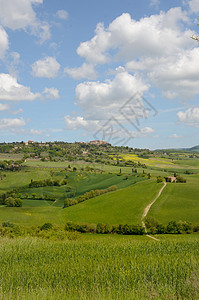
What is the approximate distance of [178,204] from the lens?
67.1 metres

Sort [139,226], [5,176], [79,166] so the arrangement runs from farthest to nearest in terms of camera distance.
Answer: [79,166]
[5,176]
[139,226]

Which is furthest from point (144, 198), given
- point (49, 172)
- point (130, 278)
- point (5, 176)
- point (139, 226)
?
point (5, 176)

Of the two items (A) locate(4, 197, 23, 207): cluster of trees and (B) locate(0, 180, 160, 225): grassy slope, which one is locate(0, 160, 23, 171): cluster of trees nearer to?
(A) locate(4, 197, 23, 207): cluster of trees

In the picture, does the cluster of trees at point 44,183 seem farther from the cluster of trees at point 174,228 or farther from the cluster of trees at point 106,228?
the cluster of trees at point 174,228

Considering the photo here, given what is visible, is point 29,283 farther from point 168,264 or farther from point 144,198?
point 144,198

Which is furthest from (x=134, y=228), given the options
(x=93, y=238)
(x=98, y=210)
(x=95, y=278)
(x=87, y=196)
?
(x=95, y=278)

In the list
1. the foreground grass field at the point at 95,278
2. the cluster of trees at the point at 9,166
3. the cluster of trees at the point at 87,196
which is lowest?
the cluster of trees at the point at 87,196

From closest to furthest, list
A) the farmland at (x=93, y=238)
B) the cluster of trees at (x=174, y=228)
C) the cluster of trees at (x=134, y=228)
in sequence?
the farmland at (x=93, y=238), the cluster of trees at (x=174, y=228), the cluster of trees at (x=134, y=228)

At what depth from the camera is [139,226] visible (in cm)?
5341

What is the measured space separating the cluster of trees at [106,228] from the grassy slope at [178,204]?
927 centimetres

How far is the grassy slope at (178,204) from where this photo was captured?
59344 mm

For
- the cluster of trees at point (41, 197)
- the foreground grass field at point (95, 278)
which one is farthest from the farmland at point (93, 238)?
the cluster of trees at point (41, 197)

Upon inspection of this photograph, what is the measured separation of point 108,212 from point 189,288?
60305 millimetres

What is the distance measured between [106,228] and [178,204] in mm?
25864
